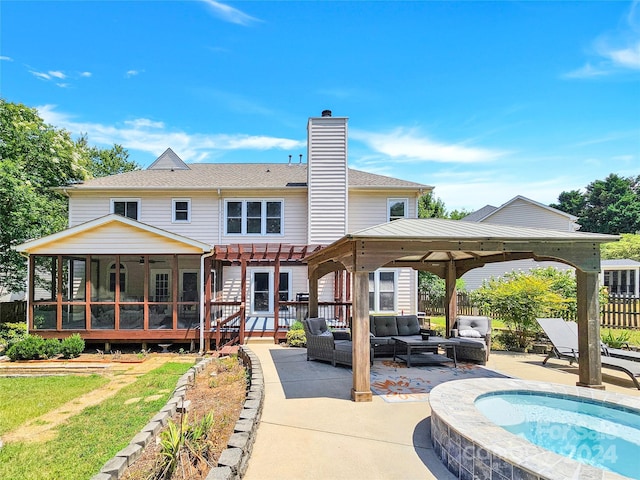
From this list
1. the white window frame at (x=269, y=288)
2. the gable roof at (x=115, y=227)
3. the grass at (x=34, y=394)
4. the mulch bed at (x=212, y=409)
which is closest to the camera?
the mulch bed at (x=212, y=409)

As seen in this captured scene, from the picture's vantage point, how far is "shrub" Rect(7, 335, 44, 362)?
1077 centimetres

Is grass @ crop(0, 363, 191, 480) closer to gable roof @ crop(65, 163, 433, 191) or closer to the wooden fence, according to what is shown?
gable roof @ crop(65, 163, 433, 191)

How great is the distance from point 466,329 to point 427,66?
32.2ft

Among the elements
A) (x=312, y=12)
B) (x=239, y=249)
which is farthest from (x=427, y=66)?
(x=239, y=249)

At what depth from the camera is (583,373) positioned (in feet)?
21.8

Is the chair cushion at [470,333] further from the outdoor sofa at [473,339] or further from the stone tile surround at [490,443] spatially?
the stone tile surround at [490,443]

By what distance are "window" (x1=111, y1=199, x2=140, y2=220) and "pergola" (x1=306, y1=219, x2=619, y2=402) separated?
36.9 feet

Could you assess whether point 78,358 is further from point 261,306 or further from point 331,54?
point 331,54

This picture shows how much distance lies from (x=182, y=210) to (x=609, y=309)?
59.9 feet

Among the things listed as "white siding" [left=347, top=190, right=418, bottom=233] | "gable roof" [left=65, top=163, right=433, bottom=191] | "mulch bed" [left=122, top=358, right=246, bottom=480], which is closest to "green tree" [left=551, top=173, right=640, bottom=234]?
"white siding" [left=347, top=190, right=418, bottom=233]

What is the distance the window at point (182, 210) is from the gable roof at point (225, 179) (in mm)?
656

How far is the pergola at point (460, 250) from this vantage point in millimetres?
6078

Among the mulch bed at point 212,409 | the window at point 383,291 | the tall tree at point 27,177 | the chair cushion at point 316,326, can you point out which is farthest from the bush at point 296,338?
the tall tree at point 27,177

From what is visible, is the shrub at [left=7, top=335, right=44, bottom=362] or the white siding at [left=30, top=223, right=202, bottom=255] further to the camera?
the white siding at [left=30, top=223, right=202, bottom=255]
